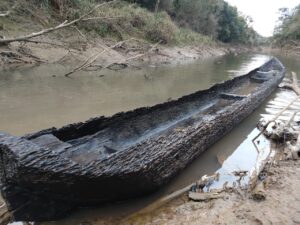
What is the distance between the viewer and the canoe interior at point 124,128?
11.0ft

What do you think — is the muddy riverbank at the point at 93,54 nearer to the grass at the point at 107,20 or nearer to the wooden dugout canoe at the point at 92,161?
the grass at the point at 107,20

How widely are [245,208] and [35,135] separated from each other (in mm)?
2334

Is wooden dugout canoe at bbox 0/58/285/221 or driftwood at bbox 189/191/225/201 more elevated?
wooden dugout canoe at bbox 0/58/285/221

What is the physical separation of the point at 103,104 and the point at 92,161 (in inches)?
182

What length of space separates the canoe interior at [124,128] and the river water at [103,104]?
0.67 metres

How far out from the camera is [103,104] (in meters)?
7.25

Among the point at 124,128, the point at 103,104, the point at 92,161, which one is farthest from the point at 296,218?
the point at 103,104

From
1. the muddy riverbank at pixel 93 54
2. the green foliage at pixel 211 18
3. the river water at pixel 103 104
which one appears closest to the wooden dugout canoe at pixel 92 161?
the river water at pixel 103 104

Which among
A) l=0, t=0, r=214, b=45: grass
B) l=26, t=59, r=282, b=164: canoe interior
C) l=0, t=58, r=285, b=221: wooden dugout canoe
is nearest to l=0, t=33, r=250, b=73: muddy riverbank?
l=0, t=0, r=214, b=45: grass

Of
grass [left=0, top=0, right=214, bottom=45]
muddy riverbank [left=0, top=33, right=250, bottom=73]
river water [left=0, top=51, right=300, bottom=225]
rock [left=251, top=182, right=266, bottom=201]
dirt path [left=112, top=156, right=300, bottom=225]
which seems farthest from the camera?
grass [left=0, top=0, right=214, bottom=45]

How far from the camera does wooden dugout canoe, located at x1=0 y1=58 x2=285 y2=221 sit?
2.43m

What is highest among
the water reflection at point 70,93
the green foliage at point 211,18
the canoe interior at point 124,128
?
the green foliage at point 211,18

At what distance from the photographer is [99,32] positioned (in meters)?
15.3

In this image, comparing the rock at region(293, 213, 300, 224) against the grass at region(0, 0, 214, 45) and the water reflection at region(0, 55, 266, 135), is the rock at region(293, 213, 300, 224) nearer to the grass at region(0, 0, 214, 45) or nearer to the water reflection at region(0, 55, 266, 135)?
the water reflection at region(0, 55, 266, 135)
